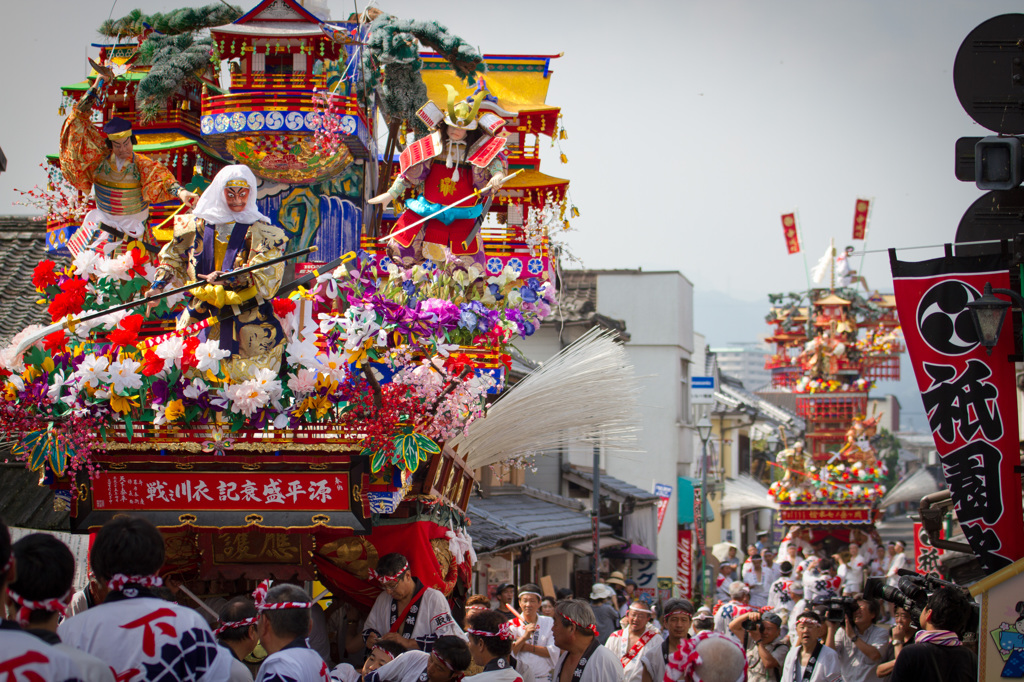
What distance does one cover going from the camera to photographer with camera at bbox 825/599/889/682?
336 inches

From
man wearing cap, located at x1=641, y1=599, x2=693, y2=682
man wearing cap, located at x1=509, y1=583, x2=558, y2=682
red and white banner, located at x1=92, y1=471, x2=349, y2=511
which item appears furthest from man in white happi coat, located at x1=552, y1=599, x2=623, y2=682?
red and white banner, located at x1=92, y1=471, x2=349, y2=511

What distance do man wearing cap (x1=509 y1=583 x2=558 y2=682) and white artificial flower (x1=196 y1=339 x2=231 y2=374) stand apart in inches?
116

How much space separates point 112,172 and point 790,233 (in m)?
32.0

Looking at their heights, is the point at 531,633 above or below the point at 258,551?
below

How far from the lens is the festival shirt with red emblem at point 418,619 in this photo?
7.77 meters

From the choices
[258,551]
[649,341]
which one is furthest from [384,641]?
[649,341]

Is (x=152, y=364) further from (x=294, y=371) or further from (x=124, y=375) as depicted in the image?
(x=294, y=371)

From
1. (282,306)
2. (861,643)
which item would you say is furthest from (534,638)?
(282,306)

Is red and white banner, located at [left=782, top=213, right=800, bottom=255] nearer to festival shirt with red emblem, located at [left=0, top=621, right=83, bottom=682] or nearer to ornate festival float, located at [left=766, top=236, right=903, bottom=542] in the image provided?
ornate festival float, located at [left=766, top=236, right=903, bottom=542]

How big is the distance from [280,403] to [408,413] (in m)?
0.99

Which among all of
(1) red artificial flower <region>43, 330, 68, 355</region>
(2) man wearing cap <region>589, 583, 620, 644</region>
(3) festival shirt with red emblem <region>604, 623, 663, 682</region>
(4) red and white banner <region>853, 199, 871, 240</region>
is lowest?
(2) man wearing cap <region>589, 583, 620, 644</region>

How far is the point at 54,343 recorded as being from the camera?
26.5 ft

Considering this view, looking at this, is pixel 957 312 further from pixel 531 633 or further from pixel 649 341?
pixel 649 341

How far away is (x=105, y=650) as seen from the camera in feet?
13.3
